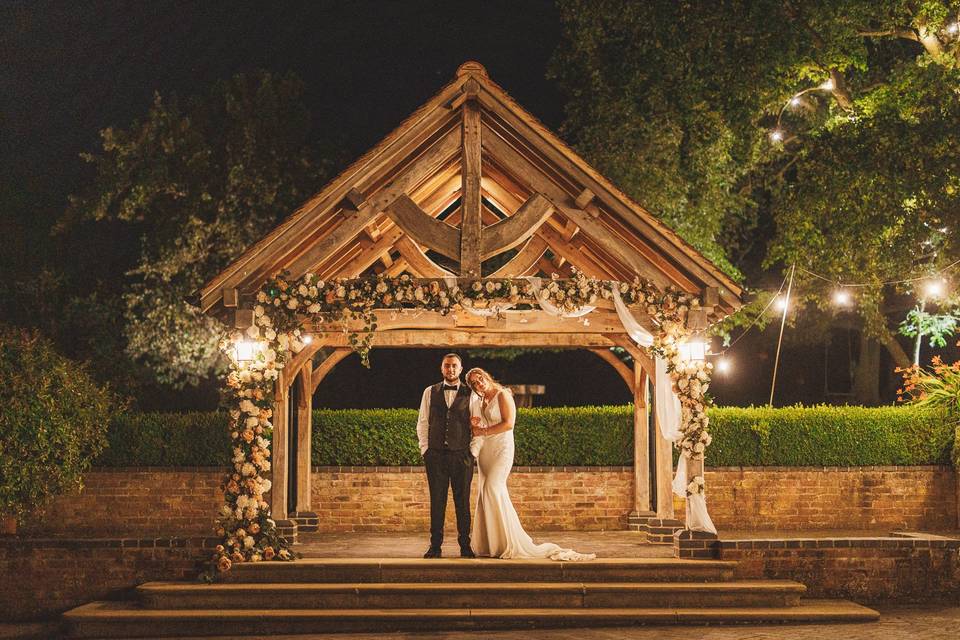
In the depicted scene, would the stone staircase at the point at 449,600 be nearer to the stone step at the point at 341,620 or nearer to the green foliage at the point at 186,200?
the stone step at the point at 341,620

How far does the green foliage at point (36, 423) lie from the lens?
12.2 m

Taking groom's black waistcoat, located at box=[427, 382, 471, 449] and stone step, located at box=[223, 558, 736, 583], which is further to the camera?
groom's black waistcoat, located at box=[427, 382, 471, 449]

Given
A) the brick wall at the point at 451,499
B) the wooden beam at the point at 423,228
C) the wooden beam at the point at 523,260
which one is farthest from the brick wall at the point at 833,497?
the wooden beam at the point at 423,228

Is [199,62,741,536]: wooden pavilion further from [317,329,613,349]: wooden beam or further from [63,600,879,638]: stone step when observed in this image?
[63,600,879,638]: stone step

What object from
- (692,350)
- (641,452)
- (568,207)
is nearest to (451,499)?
(641,452)

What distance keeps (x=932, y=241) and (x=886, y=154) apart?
1886 millimetres

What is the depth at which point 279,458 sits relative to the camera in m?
12.4

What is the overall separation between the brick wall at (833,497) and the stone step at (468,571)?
15.4 ft

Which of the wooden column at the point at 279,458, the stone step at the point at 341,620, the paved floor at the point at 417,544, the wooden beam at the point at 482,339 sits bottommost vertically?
the stone step at the point at 341,620

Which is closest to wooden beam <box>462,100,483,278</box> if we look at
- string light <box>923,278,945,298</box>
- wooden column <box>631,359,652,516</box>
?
wooden column <box>631,359,652,516</box>

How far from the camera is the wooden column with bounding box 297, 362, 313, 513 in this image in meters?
14.4

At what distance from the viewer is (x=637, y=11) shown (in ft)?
54.3

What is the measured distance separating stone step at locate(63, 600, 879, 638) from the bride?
1.04 m

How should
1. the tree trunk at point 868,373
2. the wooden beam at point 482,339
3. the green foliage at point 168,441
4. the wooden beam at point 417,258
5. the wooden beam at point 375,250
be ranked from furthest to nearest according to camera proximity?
the tree trunk at point 868,373 → the green foliage at point 168,441 → the wooden beam at point 482,339 → the wooden beam at point 375,250 → the wooden beam at point 417,258
